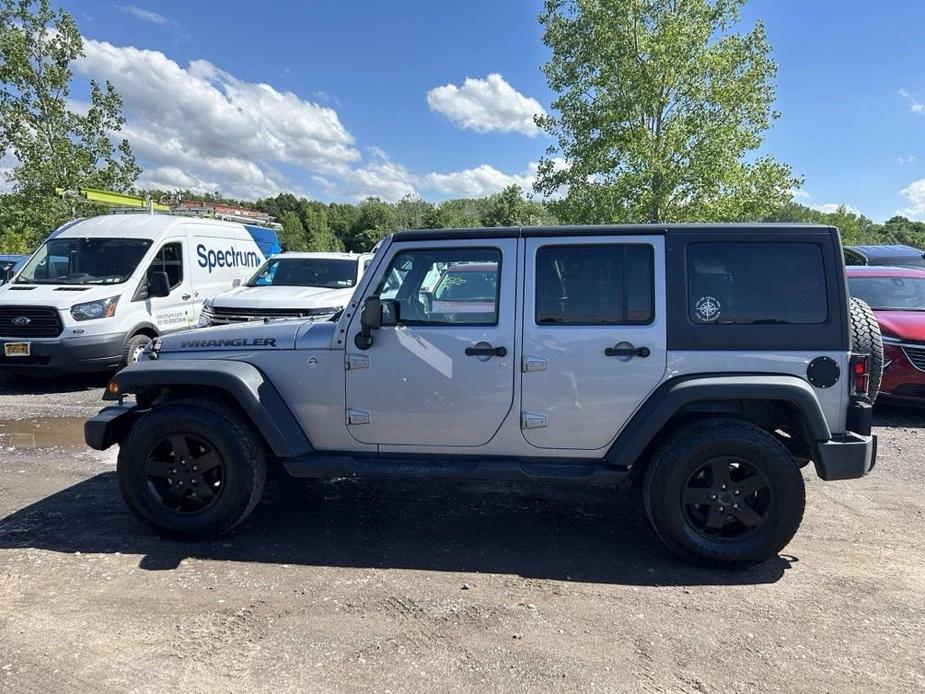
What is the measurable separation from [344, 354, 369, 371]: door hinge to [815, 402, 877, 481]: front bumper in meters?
2.63

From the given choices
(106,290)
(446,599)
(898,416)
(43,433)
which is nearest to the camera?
(446,599)

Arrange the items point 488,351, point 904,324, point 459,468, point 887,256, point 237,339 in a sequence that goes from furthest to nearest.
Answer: point 887,256 → point 904,324 → point 237,339 → point 459,468 → point 488,351

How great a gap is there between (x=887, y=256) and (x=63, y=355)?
1371 centimetres

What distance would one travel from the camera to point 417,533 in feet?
12.6

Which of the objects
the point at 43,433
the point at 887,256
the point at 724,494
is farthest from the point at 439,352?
the point at 887,256

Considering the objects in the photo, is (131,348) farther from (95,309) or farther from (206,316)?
(206,316)

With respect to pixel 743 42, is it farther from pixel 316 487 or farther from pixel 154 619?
pixel 154 619

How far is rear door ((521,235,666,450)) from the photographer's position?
11.1ft

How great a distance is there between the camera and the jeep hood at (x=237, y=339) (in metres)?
3.72

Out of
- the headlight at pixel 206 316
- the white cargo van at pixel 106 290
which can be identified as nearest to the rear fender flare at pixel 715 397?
the headlight at pixel 206 316

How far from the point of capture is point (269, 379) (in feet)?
12.2

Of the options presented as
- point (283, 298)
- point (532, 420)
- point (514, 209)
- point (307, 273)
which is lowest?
point (532, 420)

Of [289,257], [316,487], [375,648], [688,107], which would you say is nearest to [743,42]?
[688,107]

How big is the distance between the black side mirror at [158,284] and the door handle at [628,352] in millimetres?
7161
